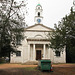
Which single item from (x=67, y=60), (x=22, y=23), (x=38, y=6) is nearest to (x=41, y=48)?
(x=67, y=60)

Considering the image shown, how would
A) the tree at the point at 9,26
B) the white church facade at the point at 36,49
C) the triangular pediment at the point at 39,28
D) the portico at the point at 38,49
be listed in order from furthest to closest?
1. the triangular pediment at the point at 39,28
2. the white church facade at the point at 36,49
3. the portico at the point at 38,49
4. the tree at the point at 9,26

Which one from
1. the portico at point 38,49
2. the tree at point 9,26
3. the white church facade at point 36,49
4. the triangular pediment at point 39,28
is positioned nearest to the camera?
the tree at point 9,26

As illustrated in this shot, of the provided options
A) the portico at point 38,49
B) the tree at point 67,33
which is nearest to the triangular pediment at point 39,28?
the portico at point 38,49

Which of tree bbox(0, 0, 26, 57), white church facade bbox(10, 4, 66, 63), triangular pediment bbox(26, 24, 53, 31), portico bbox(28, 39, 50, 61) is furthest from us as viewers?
triangular pediment bbox(26, 24, 53, 31)

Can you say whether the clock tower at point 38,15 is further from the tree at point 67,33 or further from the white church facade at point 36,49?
the tree at point 67,33

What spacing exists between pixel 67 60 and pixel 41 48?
10.2 metres

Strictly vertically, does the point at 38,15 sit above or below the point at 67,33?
above

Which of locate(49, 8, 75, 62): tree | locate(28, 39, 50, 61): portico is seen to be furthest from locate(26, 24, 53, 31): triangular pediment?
locate(49, 8, 75, 62): tree

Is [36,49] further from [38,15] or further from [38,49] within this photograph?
[38,15]

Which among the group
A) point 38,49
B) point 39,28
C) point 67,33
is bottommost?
point 38,49

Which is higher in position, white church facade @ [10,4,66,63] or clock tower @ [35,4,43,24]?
clock tower @ [35,4,43,24]

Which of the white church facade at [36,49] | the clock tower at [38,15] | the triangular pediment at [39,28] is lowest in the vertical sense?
the white church facade at [36,49]

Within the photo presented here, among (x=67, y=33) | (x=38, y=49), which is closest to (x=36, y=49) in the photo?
(x=38, y=49)

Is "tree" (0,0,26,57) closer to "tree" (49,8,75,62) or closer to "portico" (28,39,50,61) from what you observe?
"tree" (49,8,75,62)
